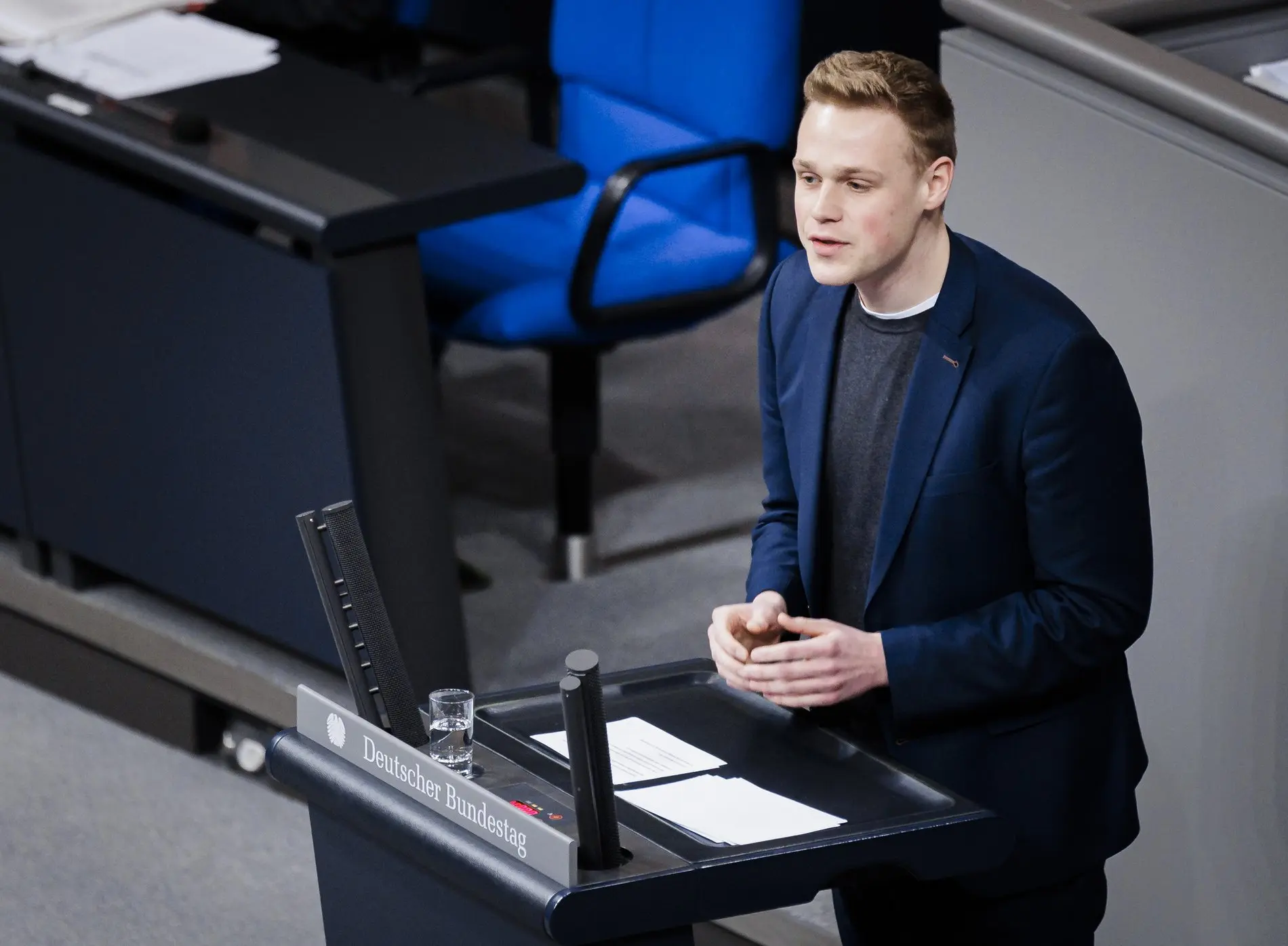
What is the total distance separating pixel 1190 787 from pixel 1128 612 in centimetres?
67

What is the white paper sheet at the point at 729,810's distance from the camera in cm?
169

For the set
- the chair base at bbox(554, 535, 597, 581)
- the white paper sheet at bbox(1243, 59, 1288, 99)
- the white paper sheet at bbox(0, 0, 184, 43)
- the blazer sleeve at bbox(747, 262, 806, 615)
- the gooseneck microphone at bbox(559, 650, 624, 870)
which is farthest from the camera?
the chair base at bbox(554, 535, 597, 581)

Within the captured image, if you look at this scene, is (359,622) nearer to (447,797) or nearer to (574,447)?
(447,797)

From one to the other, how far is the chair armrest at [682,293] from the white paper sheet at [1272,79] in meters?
1.41

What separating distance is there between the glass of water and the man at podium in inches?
10.5

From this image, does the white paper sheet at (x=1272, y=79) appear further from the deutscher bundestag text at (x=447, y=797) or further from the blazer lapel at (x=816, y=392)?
the deutscher bundestag text at (x=447, y=797)

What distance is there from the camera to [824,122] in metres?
1.77

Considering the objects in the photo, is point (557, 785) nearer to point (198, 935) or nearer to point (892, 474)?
point (892, 474)

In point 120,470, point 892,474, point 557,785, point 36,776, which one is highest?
point 892,474

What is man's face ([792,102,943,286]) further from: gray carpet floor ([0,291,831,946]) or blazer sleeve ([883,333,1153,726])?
gray carpet floor ([0,291,831,946])

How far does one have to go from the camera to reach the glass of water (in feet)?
5.70

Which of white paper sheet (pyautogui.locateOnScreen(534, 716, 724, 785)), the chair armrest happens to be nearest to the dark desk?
the chair armrest

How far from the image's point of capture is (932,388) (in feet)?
6.07

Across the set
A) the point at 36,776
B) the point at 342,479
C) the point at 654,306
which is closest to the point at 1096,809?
the point at 342,479
